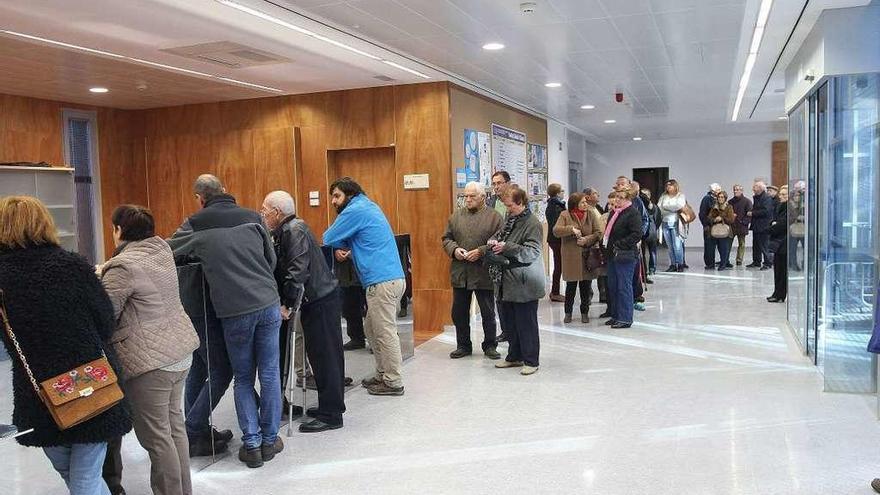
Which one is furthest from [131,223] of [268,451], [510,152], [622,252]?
[510,152]

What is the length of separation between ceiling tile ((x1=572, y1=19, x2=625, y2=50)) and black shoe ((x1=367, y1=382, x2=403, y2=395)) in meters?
3.26

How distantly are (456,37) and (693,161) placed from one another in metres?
14.2

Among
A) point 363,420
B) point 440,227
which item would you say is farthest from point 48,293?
point 440,227

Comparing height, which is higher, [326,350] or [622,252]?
[622,252]

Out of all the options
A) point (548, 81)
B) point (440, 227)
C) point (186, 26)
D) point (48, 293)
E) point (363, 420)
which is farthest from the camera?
point (548, 81)

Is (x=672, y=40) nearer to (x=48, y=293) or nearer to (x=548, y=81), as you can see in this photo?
(x=548, y=81)

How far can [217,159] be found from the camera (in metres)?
9.12

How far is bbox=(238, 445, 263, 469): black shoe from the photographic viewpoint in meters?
4.02

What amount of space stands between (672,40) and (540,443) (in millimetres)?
4275

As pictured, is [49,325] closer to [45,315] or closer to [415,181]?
[45,315]

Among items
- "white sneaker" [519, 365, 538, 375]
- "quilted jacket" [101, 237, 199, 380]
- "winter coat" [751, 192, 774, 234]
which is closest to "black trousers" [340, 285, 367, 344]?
"white sneaker" [519, 365, 538, 375]

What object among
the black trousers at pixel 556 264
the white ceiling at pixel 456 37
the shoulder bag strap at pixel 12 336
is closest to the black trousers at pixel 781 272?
the white ceiling at pixel 456 37

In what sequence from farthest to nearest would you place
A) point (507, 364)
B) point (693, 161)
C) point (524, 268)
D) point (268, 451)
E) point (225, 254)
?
1. point (693, 161)
2. point (507, 364)
3. point (524, 268)
4. point (268, 451)
5. point (225, 254)

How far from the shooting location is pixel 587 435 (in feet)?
14.5
